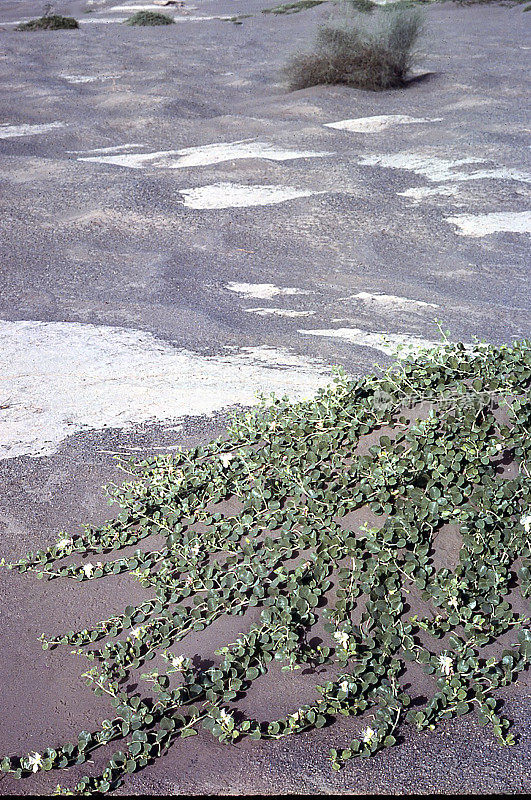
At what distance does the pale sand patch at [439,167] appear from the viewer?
8328 millimetres

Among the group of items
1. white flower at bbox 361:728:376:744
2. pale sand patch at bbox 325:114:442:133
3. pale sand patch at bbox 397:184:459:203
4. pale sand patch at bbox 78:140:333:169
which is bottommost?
white flower at bbox 361:728:376:744

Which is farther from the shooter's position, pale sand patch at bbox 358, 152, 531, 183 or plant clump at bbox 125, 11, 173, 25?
plant clump at bbox 125, 11, 173, 25

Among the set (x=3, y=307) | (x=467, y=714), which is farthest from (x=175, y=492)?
(x=3, y=307)

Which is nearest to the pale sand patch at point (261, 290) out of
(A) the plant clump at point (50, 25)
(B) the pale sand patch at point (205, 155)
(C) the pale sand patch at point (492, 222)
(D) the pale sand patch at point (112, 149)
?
(C) the pale sand patch at point (492, 222)

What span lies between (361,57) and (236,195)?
253 inches

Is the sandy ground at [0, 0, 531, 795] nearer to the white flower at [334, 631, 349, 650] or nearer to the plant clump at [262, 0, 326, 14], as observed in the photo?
the white flower at [334, 631, 349, 650]

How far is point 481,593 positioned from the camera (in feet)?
9.24

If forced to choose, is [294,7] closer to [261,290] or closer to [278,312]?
[261,290]

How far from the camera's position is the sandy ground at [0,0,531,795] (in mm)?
2494

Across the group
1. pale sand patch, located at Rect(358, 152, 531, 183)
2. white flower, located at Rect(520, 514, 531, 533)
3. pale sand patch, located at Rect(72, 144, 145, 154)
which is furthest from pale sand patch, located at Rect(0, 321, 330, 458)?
pale sand patch, located at Rect(72, 144, 145, 154)

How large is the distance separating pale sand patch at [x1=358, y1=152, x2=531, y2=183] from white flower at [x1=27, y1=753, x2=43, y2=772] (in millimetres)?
7331

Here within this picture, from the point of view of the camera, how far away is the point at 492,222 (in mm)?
7234

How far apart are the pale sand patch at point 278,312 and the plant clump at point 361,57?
8828 millimetres

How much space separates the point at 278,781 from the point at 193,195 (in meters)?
6.87
